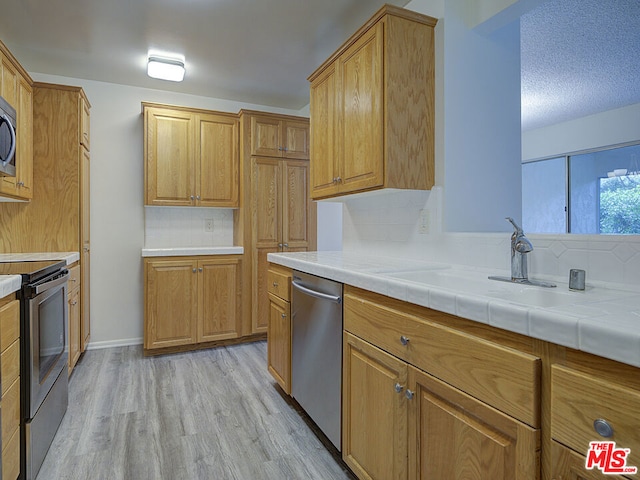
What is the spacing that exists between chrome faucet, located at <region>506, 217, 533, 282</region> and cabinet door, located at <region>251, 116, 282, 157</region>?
8.90 feet

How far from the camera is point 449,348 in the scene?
1090mm

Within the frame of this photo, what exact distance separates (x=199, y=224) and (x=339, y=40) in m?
2.22

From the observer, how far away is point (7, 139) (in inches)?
82.0

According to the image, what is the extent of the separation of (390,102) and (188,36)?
172cm

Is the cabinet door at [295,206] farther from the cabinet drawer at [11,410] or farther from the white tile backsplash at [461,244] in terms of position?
the cabinet drawer at [11,410]

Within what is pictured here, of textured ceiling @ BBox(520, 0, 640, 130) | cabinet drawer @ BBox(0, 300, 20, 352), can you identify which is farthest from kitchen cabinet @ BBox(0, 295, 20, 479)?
textured ceiling @ BBox(520, 0, 640, 130)

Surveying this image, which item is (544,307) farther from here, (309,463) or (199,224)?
(199,224)

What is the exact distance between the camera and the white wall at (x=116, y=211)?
11.8ft

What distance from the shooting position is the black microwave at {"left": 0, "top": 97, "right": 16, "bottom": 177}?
201 cm

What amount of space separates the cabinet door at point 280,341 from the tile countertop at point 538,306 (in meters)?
0.86

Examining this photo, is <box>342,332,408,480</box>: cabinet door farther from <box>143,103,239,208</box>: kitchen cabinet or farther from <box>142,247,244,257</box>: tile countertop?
<box>143,103,239,208</box>: kitchen cabinet

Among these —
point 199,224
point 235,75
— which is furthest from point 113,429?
point 235,75

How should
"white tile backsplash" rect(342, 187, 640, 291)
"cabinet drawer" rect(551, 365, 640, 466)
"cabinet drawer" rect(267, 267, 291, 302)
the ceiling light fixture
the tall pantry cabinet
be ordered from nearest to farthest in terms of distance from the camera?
"cabinet drawer" rect(551, 365, 640, 466) → "white tile backsplash" rect(342, 187, 640, 291) → "cabinet drawer" rect(267, 267, 291, 302) → the tall pantry cabinet → the ceiling light fixture

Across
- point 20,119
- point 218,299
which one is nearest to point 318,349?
point 218,299
